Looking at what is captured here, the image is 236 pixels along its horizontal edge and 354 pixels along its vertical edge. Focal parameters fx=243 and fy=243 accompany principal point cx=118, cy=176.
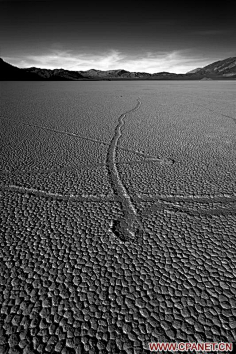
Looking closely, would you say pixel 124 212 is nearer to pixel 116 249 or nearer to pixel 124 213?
pixel 124 213

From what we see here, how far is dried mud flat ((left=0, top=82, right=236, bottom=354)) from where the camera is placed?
0.80m

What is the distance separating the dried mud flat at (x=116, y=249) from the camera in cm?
80

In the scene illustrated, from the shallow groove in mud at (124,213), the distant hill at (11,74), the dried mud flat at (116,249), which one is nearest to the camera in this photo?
the dried mud flat at (116,249)

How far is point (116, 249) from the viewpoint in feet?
3.71

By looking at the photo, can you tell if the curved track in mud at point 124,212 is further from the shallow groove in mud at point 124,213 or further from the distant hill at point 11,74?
the distant hill at point 11,74

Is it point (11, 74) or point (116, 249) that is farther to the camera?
point (11, 74)

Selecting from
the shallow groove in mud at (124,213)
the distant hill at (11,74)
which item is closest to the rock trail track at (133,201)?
the shallow groove in mud at (124,213)

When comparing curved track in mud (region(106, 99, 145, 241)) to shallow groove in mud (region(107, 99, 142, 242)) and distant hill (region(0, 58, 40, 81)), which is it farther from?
distant hill (region(0, 58, 40, 81))

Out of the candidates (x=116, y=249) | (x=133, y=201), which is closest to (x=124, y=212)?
(x=133, y=201)

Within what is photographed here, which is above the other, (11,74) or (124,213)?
(11,74)

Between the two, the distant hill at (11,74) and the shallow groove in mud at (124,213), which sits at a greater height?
the distant hill at (11,74)

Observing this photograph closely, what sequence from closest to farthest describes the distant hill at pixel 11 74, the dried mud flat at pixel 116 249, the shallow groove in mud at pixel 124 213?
the dried mud flat at pixel 116 249 → the shallow groove in mud at pixel 124 213 → the distant hill at pixel 11 74

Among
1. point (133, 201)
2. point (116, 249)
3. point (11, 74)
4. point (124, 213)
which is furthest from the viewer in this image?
point (11, 74)

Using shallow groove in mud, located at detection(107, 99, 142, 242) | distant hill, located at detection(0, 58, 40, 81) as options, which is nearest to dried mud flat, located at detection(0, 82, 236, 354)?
shallow groove in mud, located at detection(107, 99, 142, 242)
